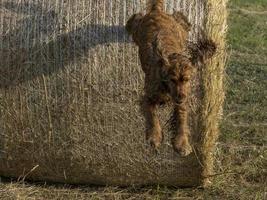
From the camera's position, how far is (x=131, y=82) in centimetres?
530

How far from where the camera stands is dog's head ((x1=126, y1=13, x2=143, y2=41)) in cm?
458

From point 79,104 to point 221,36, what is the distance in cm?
124

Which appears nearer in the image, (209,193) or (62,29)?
(62,29)

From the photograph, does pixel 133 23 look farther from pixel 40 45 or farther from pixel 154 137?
pixel 154 137

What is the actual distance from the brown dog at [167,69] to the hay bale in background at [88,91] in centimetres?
107

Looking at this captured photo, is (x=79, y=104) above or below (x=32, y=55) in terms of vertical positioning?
below

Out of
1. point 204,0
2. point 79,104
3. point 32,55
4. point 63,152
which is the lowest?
point 63,152

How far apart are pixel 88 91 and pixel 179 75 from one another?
2.00 meters

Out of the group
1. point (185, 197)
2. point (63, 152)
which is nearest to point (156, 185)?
point (185, 197)

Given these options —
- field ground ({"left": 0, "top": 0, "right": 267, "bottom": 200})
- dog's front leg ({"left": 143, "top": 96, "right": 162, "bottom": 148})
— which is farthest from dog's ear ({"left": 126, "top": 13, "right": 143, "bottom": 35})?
field ground ({"left": 0, "top": 0, "right": 267, "bottom": 200})

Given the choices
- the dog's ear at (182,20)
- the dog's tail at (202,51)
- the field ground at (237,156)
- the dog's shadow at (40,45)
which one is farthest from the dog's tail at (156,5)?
the field ground at (237,156)

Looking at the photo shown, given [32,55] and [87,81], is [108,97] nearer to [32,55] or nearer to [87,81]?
[87,81]

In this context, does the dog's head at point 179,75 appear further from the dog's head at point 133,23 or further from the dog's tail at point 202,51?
the dog's head at point 133,23

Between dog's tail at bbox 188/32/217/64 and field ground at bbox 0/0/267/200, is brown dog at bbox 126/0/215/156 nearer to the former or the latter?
dog's tail at bbox 188/32/217/64
